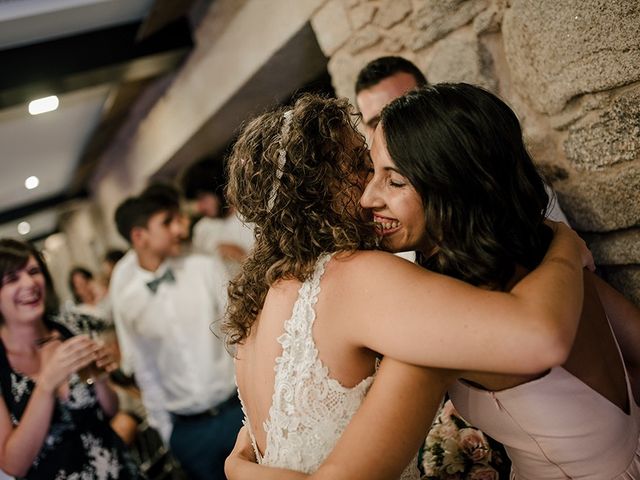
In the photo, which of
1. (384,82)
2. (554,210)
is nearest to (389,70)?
(384,82)

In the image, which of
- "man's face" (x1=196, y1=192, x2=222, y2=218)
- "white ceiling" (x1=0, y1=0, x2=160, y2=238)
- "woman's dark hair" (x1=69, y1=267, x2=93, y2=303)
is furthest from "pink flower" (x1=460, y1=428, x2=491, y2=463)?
"woman's dark hair" (x1=69, y1=267, x2=93, y2=303)

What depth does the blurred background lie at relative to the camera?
1.50 meters

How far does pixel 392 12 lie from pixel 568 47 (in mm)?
935

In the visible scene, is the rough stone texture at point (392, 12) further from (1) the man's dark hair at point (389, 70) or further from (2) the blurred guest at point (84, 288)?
(2) the blurred guest at point (84, 288)

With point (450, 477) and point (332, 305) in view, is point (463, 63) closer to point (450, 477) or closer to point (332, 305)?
point (332, 305)

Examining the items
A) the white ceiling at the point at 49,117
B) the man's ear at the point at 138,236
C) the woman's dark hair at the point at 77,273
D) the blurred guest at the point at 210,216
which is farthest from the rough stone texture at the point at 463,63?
the woman's dark hair at the point at 77,273

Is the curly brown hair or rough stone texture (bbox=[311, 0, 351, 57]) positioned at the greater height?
rough stone texture (bbox=[311, 0, 351, 57])

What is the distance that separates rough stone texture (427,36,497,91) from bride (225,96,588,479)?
0.76m

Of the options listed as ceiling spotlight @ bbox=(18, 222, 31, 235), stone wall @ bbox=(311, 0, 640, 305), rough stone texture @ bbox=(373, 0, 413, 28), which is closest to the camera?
stone wall @ bbox=(311, 0, 640, 305)

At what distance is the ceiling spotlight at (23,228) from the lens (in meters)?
10.7

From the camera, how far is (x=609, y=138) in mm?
1503

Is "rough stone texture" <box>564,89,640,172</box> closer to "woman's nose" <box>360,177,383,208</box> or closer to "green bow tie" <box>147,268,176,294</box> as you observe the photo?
"woman's nose" <box>360,177,383,208</box>

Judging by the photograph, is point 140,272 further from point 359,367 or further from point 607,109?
point 607,109

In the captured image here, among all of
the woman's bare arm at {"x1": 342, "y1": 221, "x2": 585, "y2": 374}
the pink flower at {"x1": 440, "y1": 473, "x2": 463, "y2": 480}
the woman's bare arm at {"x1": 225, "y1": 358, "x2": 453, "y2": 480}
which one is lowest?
the pink flower at {"x1": 440, "y1": 473, "x2": 463, "y2": 480}
